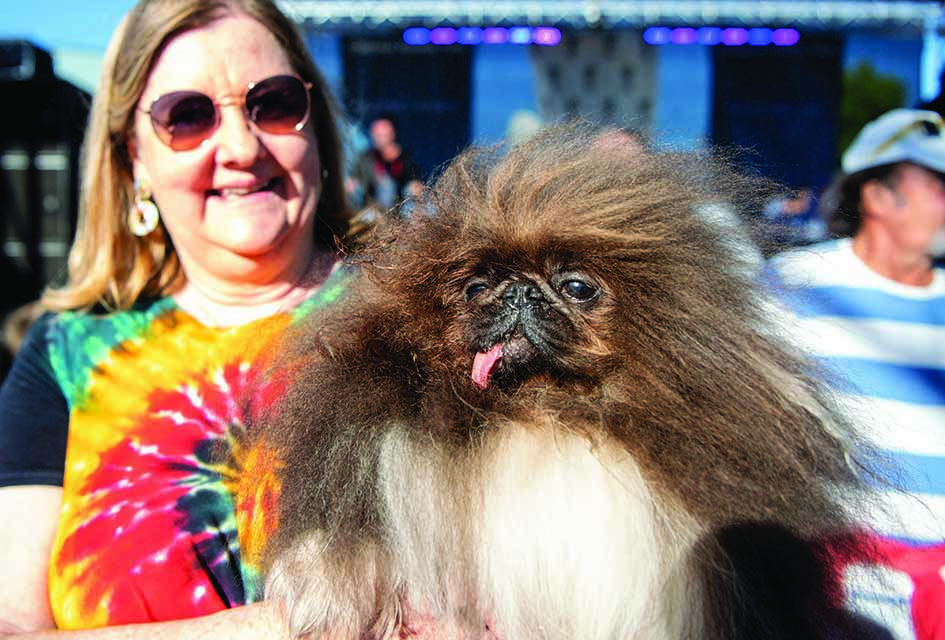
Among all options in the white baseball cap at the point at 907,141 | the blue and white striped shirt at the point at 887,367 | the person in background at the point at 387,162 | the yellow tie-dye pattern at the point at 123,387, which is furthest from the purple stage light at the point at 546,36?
the yellow tie-dye pattern at the point at 123,387

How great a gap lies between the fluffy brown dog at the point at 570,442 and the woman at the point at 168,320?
1.02 feet

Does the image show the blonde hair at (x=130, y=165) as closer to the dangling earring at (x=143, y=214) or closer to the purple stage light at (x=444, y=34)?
the dangling earring at (x=143, y=214)

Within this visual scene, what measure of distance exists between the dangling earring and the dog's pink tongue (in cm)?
119

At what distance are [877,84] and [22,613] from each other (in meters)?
7.62

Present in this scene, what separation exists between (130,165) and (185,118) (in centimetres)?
40

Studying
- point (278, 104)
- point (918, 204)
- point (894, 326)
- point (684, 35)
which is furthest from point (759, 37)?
point (278, 104)

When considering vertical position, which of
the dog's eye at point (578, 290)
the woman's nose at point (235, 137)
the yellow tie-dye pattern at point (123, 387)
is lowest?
the yellow tie-dye pattern at point (123, 387)

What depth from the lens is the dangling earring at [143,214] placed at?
2.17 m

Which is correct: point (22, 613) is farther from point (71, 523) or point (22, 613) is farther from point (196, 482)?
A: point (196, 482)

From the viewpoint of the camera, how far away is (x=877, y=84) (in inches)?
291

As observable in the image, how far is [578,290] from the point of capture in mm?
1343

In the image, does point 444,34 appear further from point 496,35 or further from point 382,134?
point 382,134

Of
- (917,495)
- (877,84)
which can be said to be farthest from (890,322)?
(877,84)

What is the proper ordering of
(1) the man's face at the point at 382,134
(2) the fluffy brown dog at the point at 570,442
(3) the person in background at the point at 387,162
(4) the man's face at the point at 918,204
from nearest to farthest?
(2) the fluffy brown dog at the point at 570,442
(4) the man's face at the point at 918,204
(3) the person in background at the point at 387,162
(1) the man's face at the point at 382,134
